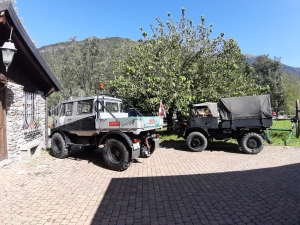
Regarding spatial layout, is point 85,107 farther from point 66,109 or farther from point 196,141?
point 196,141

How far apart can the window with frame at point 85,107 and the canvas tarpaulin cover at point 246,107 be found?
5.50 metres

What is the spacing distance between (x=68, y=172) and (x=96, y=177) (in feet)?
3.56

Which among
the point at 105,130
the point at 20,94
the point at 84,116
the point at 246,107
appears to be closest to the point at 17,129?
the point at 20,94

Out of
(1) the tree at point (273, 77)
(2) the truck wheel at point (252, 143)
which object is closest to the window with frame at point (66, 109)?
(2) the truck wheel at point (252, 143)

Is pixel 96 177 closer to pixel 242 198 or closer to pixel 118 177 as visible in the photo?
pixel 118 177

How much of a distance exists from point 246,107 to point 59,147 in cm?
779

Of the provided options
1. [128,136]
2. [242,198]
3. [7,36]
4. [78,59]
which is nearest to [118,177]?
[128,136]

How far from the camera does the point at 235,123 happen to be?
28.6ft

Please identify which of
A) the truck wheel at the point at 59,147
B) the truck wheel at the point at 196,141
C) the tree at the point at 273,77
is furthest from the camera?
the tree at the point at 273,77

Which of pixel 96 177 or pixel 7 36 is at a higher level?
pixel 7 36

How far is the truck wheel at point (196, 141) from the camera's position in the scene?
912 cm

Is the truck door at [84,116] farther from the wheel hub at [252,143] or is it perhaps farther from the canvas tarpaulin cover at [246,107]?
the wheel hub at [252,143]

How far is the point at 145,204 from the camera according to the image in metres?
4.18

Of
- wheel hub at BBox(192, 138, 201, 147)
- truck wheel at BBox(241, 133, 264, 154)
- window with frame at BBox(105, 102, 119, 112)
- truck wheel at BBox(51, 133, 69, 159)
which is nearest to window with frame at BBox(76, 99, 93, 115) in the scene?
window with frame at BBox(105, 102, 119, 112)
